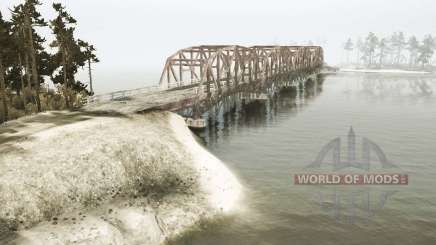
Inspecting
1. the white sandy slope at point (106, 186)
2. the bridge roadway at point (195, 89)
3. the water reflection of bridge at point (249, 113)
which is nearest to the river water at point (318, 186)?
the water reflection of bridge at point (249, 113)

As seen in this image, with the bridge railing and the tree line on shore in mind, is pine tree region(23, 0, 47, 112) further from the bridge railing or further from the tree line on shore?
the bridge railing

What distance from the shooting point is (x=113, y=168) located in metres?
26.2

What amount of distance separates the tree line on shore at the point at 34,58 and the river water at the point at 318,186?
19.8 meters

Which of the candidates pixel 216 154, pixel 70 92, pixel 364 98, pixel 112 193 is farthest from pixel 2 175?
pixel 364 98

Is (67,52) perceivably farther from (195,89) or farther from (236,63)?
(236,63)

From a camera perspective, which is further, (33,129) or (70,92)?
(70,92)

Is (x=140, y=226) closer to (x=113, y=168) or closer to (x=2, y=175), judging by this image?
(x=113, y=168)

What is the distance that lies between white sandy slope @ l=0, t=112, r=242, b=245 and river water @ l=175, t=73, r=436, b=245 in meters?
2.40

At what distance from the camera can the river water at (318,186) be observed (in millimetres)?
22922

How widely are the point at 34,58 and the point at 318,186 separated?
34.1m

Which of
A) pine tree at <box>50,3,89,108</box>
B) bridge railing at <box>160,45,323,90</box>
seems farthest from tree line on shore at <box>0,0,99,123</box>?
bridge railing at <box>160,45,323,90</box>

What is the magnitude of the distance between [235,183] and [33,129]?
1694 cm

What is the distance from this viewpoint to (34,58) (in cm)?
4278

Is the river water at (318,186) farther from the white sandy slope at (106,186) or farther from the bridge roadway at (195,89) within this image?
the bridge roadway at (195,89)
